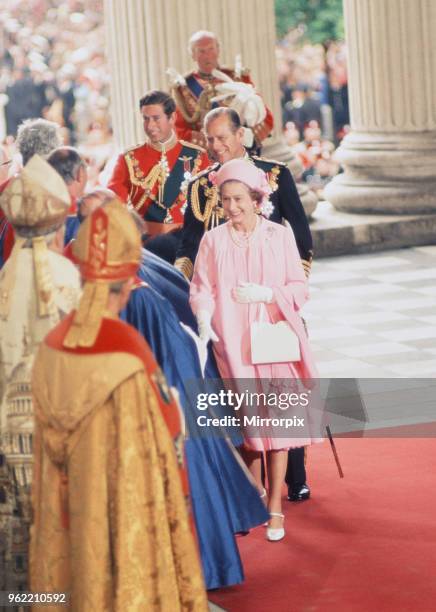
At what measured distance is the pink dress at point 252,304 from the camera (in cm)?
663

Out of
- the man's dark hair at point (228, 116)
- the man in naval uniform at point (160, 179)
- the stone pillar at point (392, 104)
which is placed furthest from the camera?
the stone pillar at point (392, 104)

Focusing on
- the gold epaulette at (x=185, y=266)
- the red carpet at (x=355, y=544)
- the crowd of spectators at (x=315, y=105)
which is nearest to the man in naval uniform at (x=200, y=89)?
the gold epaulette at (x=185, y=266)

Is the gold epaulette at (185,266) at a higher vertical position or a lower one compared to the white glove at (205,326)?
higher

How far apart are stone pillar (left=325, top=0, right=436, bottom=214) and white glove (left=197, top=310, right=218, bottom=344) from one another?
8487 mm

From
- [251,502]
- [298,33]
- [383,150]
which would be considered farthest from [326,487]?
[298,33]

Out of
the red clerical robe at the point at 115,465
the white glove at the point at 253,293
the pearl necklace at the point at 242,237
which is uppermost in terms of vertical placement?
the pearl necklace at the point at 242,237

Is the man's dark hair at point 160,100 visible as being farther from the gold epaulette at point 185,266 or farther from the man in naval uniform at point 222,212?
the gold epaulette at point 185,266

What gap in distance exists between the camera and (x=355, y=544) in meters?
6.56

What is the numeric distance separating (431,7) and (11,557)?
33.9ft

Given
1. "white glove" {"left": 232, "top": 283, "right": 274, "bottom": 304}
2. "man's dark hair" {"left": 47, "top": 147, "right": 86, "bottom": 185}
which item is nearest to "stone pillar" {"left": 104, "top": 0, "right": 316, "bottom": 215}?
"white glove" {"left": 232, "top": 283, "right": 274, "bottom": 304}

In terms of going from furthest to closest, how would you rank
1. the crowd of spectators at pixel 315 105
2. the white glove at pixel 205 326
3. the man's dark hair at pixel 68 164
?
the crowd of spectators at pixel 315 105, the white glove at pixel 205 326, the man's dark hair at pixel 68 164

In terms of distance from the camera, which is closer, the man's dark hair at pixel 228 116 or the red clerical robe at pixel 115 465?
the red clerical robe at pixel 115 465

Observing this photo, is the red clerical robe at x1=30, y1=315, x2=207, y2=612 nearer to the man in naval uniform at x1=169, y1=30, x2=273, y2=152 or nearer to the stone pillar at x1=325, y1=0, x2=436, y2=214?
the man in naval uniform at x1=169, y1=30, x2=273, y2=152

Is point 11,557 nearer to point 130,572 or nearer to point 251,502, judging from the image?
point 130,572
